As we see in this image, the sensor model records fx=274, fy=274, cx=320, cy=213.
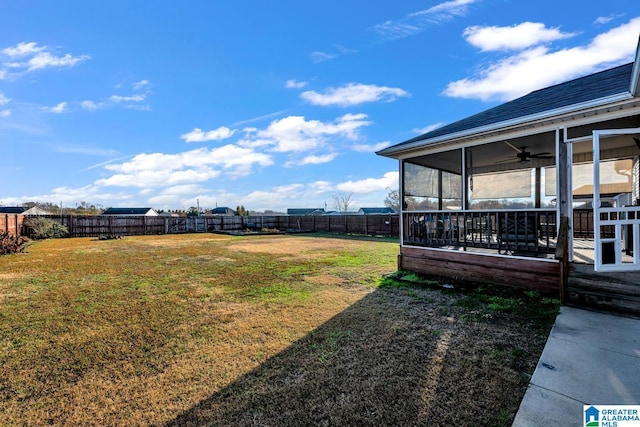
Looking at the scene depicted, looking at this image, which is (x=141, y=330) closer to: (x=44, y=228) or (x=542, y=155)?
(x=542, y=155)

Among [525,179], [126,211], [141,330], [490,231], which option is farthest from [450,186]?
[126,211]

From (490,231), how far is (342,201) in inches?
1776

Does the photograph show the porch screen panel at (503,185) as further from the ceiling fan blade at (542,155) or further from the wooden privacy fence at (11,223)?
the wooden privacy fence at (11,223)

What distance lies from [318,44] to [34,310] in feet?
36.1

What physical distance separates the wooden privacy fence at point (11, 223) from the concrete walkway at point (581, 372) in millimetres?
19703

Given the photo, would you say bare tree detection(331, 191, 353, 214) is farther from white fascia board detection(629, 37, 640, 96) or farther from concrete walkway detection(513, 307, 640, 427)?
concrete walkway detection(513, 307, 640, 427)

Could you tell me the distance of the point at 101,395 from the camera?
2.15 m

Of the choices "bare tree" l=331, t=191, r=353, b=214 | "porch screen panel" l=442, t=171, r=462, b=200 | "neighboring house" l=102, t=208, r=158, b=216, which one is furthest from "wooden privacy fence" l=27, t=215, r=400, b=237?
"bare tree" l=331, t=191, r=353, b=214

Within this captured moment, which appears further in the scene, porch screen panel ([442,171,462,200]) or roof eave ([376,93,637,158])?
porch screen panel ([442,171,462,200])

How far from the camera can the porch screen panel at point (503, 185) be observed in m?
8.05

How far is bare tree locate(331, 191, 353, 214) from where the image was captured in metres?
49.7

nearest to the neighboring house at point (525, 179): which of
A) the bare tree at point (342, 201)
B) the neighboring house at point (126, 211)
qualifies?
the bare tree at point (342, 201)

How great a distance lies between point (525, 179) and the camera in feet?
26.4

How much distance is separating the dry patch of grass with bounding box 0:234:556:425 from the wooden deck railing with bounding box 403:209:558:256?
1.43 m
